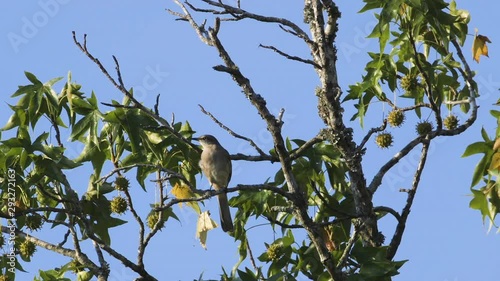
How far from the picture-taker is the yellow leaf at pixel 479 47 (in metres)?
8.56

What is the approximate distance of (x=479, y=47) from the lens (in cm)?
859

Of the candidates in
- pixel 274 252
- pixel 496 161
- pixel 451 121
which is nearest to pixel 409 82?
pixel 451 121

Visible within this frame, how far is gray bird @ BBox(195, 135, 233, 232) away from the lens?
9680 mm

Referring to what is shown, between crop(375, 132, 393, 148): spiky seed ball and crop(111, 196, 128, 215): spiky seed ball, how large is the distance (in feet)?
8.22

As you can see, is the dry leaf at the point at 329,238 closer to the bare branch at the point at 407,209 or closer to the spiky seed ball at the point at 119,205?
the bare branch at the point at 407,209

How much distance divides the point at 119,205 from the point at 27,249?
46.5 inches

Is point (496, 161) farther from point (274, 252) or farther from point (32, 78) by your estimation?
point (32, 78)

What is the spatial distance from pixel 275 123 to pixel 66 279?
8.23ft

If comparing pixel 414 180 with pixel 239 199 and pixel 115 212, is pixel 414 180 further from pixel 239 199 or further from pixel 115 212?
pixel 115 212

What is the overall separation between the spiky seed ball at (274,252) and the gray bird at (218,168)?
1329 mm

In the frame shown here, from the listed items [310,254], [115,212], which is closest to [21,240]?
[115,212]

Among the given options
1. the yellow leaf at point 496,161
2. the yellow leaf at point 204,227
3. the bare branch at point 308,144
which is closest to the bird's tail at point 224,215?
the yellow leaf at point 204,227

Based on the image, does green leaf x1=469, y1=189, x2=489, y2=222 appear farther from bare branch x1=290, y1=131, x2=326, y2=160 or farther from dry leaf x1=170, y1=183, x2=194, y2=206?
dry leaf x1=170, y1=183, x2=194, y2=206

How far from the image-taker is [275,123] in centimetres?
695
